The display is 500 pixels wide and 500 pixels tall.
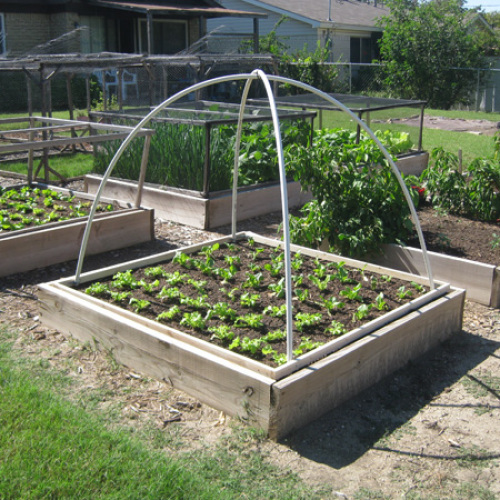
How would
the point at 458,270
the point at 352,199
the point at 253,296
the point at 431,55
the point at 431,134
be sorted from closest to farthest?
the point at 253,296, the point at 458,270, the point at 352,199, the point at 431,134, the point at 431,55

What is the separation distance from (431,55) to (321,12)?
715 centimetres

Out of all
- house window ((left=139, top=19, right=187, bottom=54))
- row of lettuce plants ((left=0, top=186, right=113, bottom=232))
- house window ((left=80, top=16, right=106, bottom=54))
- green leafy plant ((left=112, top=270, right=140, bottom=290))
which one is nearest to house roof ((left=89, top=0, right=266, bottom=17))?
house window ((left=139, top=19, right=187, bottom=54))

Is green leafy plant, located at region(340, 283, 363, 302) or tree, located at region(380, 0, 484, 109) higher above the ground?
tree, located at region(380, 0, 484, 109)

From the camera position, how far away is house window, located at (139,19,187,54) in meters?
26.2

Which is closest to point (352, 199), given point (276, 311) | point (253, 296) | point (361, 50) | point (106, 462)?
point (253, 296)

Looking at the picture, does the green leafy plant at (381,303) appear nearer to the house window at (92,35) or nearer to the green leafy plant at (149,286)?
the green leafy plant at (149,286)

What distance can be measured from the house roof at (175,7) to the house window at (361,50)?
24.1ft

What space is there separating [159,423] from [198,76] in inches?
395

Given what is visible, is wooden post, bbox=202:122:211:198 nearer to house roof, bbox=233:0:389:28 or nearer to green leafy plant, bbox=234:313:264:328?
green leafy plant, bbox=234:313:264:328

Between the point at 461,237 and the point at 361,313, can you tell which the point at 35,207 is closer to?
the point at 361,313

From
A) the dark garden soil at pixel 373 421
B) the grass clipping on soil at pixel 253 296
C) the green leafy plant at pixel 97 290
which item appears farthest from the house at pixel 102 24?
the dark garden soil at pixel 373 421

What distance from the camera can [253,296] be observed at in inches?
183

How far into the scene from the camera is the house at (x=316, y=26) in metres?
28.5

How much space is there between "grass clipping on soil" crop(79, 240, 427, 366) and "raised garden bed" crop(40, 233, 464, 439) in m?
0.08
